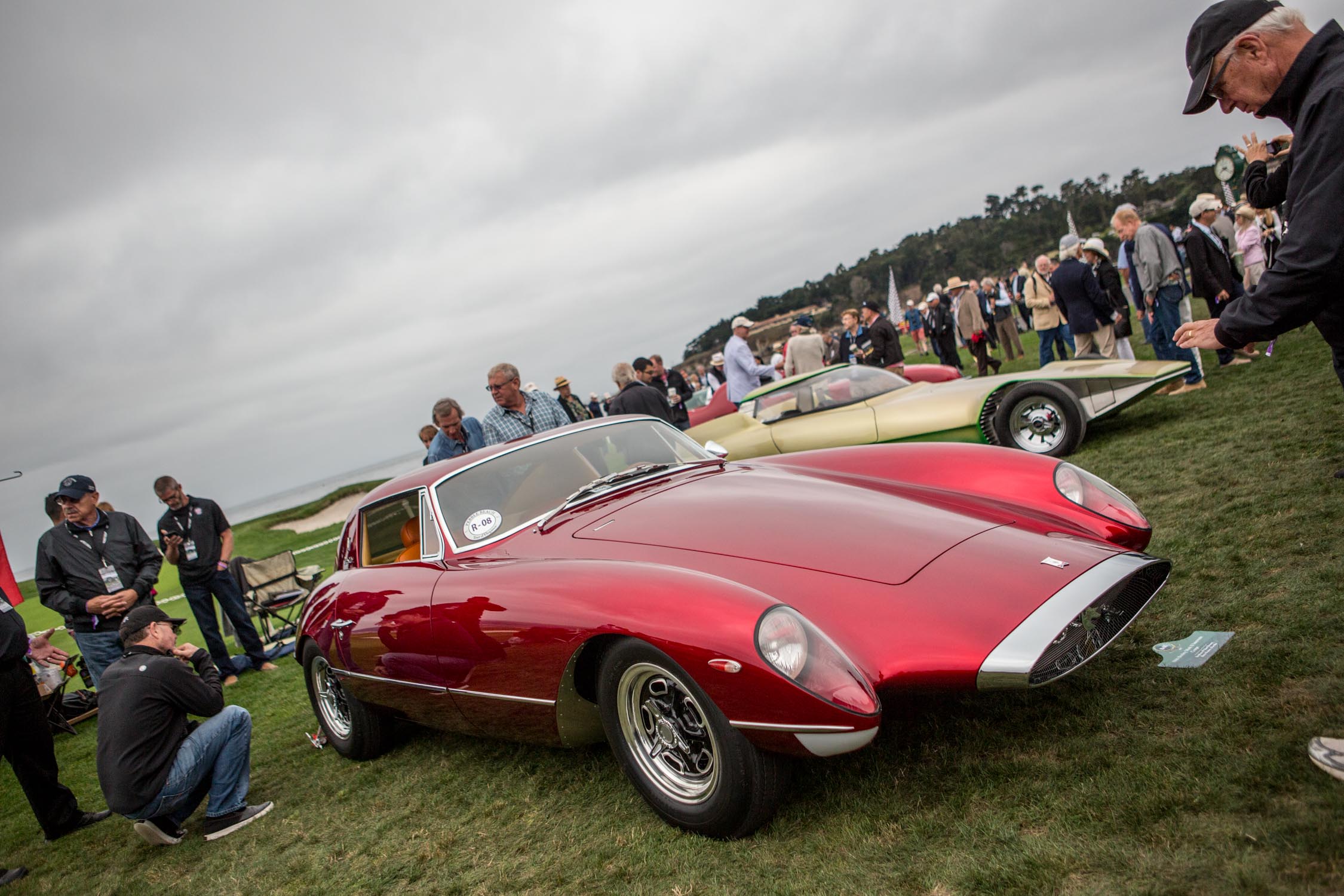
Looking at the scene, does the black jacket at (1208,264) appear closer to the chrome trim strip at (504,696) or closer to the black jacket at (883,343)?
the black jacket at (883,343)

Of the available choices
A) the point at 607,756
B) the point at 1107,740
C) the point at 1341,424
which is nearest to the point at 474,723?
the point at 607,756

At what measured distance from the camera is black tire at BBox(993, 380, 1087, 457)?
712cm

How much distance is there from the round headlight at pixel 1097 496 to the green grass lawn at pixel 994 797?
45cm

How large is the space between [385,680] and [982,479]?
2931 mm

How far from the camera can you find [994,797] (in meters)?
2.49

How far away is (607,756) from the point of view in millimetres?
3580

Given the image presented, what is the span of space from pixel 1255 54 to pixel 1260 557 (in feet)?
7.50

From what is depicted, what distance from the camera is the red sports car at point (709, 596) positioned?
246 cm

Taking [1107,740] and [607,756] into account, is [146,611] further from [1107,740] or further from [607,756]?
[1107,740]

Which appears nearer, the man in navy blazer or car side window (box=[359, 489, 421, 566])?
car side window (box=[359, 489, 421, 566])

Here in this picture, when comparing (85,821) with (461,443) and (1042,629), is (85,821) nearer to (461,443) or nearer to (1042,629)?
(461,443)

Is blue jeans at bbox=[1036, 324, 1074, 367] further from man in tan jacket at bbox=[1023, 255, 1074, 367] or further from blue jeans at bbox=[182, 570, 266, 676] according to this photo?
blue jeans at bbox=[182, 570, 266, 676]

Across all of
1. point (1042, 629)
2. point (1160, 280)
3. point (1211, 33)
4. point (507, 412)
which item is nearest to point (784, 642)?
point (1042, 629)

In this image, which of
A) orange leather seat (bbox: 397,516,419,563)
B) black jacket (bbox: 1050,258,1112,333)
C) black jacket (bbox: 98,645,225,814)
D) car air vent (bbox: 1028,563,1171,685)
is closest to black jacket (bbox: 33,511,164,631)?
black jacket (bbox: 98,645,225,814)
